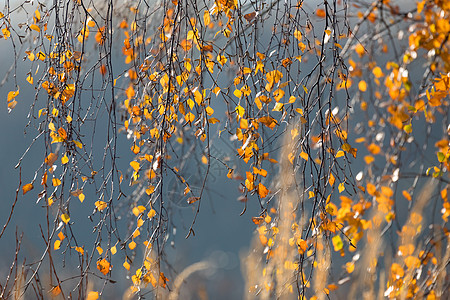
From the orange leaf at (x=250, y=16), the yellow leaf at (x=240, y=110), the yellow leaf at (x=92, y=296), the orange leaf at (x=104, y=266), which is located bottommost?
the yellow leaf at (x=92, y=296)

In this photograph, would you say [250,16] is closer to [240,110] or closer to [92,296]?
[240,110]

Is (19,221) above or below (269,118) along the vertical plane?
above

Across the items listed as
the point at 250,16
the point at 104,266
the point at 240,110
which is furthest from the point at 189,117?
the point at 104,266

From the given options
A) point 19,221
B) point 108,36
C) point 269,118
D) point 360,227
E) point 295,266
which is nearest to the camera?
point 360,227

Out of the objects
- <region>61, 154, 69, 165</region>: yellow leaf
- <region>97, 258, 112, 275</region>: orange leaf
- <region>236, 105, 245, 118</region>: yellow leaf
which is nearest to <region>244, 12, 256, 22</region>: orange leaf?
<region>236, 105, 245, 118</region>: yellow leaf

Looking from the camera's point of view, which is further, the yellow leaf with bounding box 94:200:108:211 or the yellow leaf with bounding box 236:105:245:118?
the yellow leaf with bounding box 94:200:108:211

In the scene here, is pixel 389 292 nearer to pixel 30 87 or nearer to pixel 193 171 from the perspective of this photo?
pixel 193 171

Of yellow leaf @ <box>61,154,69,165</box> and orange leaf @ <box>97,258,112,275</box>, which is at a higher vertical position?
yellow leaf @ <box>61,154,69,165</box>

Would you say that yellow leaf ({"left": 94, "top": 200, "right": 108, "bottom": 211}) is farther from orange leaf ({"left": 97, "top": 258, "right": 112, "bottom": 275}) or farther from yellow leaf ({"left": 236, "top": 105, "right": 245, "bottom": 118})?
yellow leaf ({"left": 236, "top": 105, "right": 245, "bottom": 118})

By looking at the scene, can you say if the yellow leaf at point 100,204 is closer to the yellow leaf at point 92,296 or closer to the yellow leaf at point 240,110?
the yellow leaf at point 92,296

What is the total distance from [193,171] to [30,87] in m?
1.42

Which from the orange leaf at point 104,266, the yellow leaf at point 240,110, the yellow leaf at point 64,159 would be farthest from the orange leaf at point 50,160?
the yellow leaf at point 240,110

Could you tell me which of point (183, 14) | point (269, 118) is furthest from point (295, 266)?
point (183, 14)

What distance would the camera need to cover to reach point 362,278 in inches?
66.1
